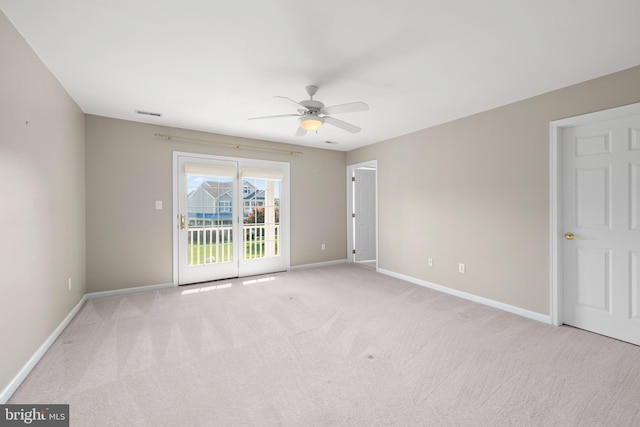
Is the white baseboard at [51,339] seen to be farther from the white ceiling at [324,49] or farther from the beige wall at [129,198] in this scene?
the white ceiling at [324,49]

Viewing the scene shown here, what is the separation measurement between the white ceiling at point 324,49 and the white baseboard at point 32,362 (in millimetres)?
2424

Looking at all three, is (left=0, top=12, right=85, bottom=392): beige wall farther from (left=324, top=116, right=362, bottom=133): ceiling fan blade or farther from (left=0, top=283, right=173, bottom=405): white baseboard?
(left=324, top=116, right=362, bottom=133): ceiling fan blade

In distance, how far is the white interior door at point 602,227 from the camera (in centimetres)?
256

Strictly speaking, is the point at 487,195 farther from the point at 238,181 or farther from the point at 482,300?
the point at 238,181

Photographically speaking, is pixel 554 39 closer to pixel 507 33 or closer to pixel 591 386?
pixel 507 33

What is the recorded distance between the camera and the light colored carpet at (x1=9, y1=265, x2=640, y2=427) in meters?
1.69

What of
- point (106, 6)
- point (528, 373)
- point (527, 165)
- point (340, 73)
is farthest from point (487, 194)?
point (106, 6)

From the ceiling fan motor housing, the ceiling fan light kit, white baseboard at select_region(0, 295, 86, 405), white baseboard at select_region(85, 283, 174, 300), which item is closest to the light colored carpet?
white baseboard at select_region(0, 295, 86, 405)

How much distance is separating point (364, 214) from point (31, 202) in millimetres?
5319

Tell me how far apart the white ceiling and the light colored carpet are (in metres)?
2.51

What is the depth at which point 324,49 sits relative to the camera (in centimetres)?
219

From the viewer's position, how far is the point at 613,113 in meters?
2.58

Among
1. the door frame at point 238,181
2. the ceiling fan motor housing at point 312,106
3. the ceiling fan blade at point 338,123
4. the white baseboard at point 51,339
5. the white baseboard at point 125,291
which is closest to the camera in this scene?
the white baseboard at point 51,339

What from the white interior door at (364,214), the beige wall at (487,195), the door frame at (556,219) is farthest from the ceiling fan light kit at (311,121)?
the white interior door at (364,214)
